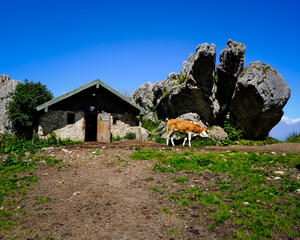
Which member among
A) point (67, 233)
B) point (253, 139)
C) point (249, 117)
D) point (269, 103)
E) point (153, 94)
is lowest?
point (67, 233)

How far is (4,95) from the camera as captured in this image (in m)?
20.1

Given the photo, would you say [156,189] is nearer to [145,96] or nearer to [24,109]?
[24,109]

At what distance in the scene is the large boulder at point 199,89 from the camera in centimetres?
1909

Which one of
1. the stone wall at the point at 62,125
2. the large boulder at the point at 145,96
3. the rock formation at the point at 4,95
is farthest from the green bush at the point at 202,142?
the rock formation at the point at 4,95

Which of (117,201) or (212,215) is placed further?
(117,201)

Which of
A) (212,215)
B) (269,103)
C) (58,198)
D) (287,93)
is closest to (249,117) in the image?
(269,103)

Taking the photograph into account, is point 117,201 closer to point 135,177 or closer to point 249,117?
point 135,177

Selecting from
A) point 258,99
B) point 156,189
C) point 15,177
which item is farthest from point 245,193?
point 258,99

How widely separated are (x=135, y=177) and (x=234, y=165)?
461 centimetres

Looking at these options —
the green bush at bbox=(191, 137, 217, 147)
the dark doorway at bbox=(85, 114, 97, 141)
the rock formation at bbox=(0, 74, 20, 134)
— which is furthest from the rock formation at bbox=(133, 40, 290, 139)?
the rock formation at bbox=(0, 74, 20, 134)

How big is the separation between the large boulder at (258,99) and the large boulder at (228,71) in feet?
2.80

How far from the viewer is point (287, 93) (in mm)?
18547

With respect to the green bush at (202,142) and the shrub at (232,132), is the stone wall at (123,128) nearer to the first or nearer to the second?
the green bush at (202,142)

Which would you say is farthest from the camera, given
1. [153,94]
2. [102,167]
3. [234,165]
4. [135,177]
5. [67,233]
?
[153,94]
